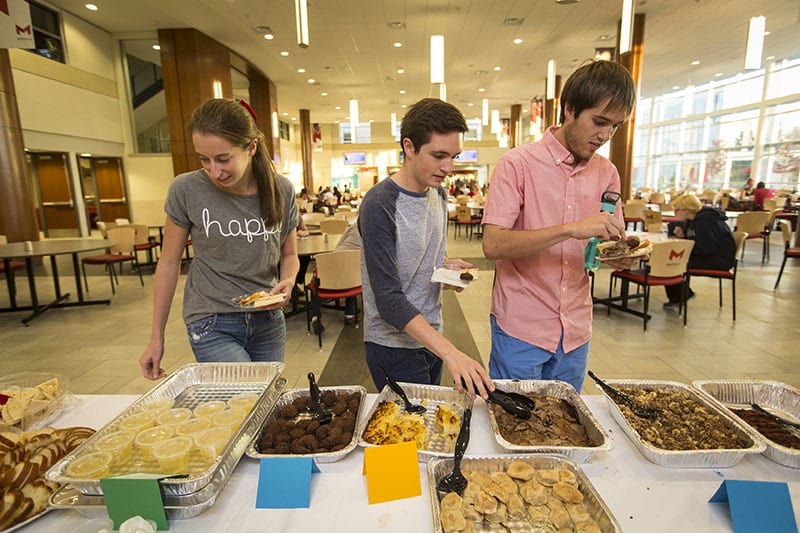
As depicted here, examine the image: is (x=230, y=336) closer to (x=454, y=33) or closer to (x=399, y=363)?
(x=399, y=363)

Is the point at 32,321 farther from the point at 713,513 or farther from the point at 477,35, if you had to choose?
the point at 477,35

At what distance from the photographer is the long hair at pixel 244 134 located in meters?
1.27

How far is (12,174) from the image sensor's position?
6.89m

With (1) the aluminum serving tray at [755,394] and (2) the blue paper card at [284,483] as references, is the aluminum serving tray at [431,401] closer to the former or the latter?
(2) the blue paper card at [284,483]

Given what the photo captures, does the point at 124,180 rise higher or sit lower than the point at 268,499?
higher

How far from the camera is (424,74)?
12.9 meters

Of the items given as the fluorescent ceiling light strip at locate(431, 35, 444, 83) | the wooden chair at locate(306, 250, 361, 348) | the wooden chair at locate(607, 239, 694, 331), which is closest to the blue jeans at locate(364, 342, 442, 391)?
the wooden chair at locate(306, 250, 361, 348)

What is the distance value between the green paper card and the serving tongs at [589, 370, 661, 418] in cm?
110

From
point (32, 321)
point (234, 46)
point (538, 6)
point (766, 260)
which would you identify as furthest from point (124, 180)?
point (766, 260)

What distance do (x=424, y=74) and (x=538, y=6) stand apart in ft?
18.4

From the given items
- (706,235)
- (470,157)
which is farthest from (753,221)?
(470,157)

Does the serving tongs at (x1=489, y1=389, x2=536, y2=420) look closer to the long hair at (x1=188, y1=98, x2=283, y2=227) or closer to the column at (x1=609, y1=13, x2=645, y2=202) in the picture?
the long hair at (x1=188, y1=98, x2=283, y2=227)

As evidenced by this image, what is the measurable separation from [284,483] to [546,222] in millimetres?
1067

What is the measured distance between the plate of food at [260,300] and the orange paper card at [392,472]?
0.67 metres
